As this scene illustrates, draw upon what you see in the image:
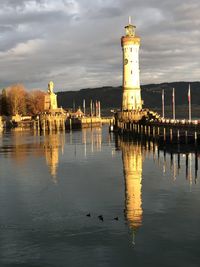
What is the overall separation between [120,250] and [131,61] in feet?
294

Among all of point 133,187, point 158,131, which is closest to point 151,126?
point 158,131

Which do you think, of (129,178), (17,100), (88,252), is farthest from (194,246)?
(17,100)

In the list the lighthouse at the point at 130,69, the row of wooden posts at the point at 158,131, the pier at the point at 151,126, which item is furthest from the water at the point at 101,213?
the lighthouse at the point at 130,69

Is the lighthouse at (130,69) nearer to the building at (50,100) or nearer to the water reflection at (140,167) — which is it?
the water reflection at (140,167)

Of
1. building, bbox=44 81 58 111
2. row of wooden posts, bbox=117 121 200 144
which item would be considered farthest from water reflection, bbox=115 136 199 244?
building, bbox=44 81 58 111

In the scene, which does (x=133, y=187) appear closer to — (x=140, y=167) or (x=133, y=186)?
(x=133, y=186)

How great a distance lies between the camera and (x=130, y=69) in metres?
113

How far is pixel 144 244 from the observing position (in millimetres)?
26438

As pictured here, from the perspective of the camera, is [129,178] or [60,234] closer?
[60,234]

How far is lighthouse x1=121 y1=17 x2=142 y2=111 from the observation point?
11231 centimetres

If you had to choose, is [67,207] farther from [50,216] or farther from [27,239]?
[27,239]

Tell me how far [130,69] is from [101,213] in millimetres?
81720

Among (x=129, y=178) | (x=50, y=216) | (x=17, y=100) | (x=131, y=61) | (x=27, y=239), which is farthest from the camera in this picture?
(x=17, y=100)

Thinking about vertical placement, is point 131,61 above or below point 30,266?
above
